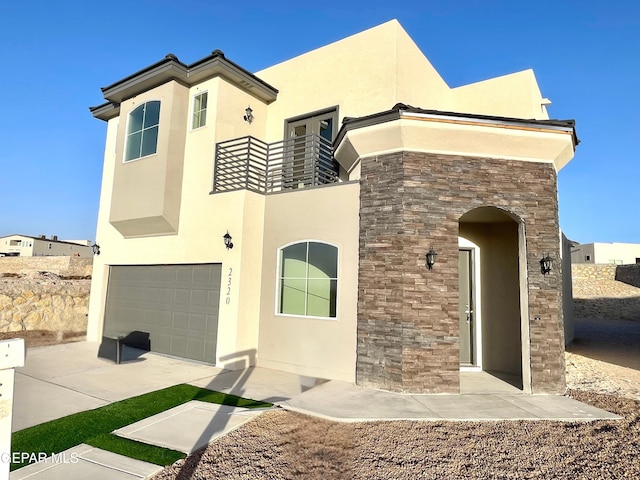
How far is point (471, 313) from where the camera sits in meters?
9.27

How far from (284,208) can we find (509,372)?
682 cm

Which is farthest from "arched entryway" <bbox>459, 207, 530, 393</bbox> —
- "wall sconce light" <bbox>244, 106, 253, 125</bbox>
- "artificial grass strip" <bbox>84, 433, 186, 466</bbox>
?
"wall sconce light" <bbox>244, 106, 253, 125</bbox>

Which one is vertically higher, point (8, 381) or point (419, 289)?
point (419, 289)

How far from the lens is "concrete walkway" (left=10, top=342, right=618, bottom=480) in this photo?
4508mm

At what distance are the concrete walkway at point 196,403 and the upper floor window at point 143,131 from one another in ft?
20.2

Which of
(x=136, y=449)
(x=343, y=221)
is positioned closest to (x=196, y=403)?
(x=136, y=449)

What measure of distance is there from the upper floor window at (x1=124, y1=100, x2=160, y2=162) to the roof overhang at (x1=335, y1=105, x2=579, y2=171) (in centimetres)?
649

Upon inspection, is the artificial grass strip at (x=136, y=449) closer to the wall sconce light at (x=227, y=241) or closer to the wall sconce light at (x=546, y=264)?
the wall sconce light at (x=227, y=241)

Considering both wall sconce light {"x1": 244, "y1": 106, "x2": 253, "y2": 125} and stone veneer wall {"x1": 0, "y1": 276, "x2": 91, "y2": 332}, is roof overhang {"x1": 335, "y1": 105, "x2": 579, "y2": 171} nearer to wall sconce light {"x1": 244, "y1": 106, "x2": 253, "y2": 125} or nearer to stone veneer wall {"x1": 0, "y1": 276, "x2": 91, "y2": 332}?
wall sconce light {"x1": 244, "y1": 106, "x2": 253, "y2": 125}

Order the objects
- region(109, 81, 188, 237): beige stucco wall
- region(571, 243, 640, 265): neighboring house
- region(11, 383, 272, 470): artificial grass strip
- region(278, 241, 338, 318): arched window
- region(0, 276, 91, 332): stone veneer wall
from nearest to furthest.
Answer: region(11, 383, 272, 470): artificial grass strip → region(278, 241, 338, 318): arched window → region(109, 81, 188, 237): beige stucco wall → region(0, 276, 91, 332): stone veneer wall → region(571, 243, 640, 265): neighboring house

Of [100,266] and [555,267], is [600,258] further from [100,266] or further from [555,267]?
[100,266]

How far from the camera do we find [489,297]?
362 inches

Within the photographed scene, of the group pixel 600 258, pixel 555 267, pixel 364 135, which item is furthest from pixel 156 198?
pixel 600 258

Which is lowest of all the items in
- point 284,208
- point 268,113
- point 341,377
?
point 341,377
